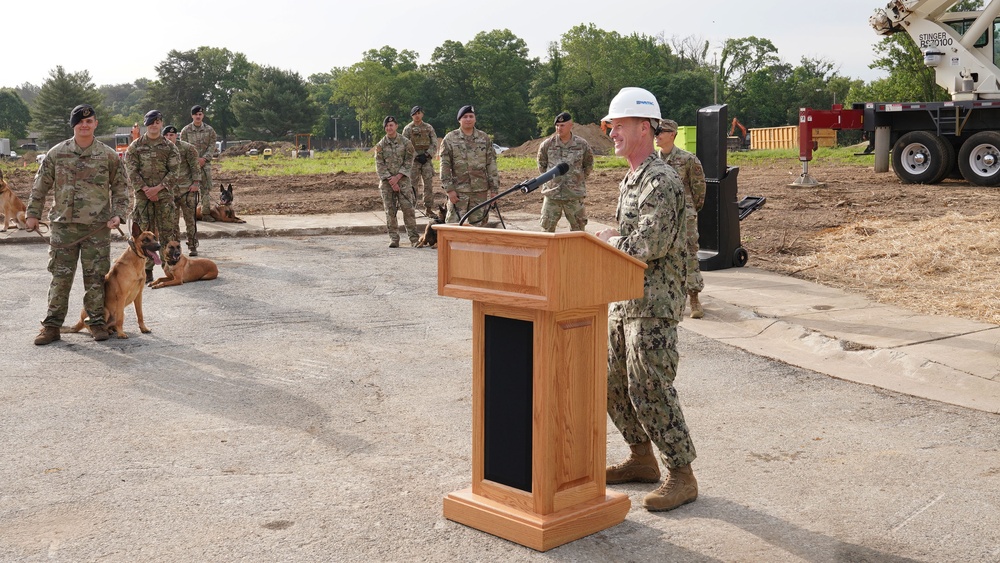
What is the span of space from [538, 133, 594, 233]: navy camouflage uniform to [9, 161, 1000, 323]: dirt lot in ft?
8.45

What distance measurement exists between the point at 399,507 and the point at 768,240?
449 inches

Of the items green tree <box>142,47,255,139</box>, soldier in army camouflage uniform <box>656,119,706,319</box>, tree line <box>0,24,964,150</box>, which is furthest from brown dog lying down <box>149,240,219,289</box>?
green tree <box>142,47,255,139</box>

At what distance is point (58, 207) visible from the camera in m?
9.03

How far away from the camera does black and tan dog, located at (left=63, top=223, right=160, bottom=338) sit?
9.18 m

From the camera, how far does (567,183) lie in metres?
12.2

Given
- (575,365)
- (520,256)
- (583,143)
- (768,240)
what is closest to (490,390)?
(575,365)

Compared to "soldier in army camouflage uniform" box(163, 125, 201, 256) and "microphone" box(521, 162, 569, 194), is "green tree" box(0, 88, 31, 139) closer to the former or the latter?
"soldier in army camouflage uniform" box(163, 125, 201, 256)

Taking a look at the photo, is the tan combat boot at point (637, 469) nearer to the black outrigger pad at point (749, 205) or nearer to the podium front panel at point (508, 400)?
the podium front panel at point (508, 400)

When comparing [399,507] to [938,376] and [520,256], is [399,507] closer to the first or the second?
[520,256]

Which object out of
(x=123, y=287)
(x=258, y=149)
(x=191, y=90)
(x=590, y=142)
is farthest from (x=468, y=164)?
(x=191, y=90)

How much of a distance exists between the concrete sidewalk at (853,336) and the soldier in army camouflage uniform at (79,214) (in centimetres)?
554

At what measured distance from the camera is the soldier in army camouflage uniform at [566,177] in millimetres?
12195

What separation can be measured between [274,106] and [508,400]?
103 metres

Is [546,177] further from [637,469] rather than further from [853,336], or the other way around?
[853,336]
